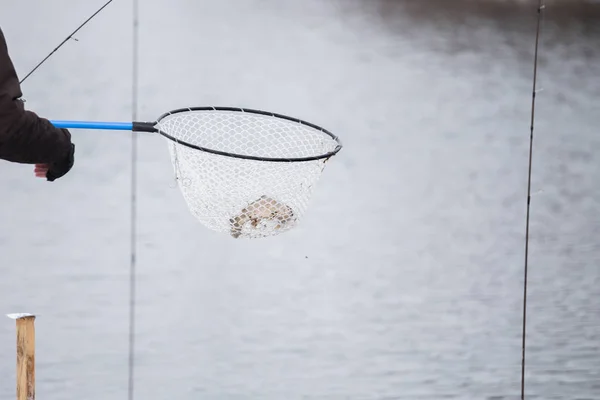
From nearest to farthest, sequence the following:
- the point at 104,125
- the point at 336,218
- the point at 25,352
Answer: the point at 104,125 < the point at 25,352 < the point at 336,218

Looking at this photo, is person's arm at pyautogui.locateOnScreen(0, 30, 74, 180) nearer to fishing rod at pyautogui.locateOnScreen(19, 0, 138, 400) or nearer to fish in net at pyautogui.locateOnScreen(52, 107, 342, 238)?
fish in net at pyautogui.locateOnScreen(52, 107, 342, 238)

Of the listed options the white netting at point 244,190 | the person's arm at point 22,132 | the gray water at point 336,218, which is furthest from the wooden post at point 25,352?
the gray water at point 336,218

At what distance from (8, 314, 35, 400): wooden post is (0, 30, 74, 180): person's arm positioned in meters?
0.45

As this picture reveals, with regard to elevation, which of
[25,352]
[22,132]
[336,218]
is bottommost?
[25,352]

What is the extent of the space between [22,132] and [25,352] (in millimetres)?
661

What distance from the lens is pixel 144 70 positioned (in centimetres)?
252

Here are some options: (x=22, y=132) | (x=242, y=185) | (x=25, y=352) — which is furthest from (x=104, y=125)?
(x=25, y=352)

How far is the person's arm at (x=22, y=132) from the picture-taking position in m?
1.41

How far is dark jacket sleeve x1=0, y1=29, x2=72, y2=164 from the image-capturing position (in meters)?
1.41

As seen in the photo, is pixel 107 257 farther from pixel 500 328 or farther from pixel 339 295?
pixel 500 328

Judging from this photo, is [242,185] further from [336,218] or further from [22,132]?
[336,218]

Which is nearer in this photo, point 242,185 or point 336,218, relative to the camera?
point 242,185

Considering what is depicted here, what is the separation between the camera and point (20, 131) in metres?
1.46

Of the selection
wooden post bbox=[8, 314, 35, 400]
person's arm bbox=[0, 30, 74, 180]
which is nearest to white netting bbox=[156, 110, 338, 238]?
person's arm bbox=[0, 30, 74, 180]
